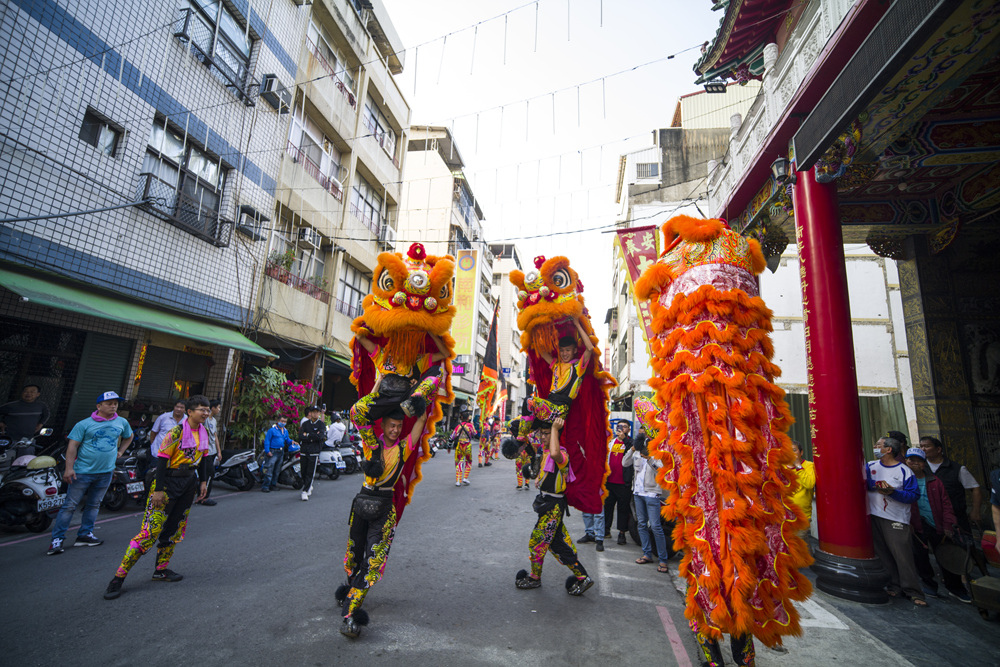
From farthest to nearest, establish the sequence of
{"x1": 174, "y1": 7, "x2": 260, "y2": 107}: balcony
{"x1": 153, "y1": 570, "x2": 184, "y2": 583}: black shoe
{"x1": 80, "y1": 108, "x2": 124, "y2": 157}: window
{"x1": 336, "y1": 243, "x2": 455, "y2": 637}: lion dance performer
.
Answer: {"x1": 174, "y1": 7, "x2": 260, "y2": 107}: balcony
{"x1": 80, "y1": 108, "x2": 124, "y2": 157}: window
{"x1": 153, "y1": 570, "x2": 184, "y2": 583}: black shoe
{"x1": 336, "y1": 243, "x2": 455, "y2": 637}: lion dance performer

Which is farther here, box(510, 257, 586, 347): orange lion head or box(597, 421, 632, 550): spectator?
box(597, 421, 632, 550): spectator

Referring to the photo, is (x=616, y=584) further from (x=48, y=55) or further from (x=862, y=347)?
(x=862, y=347)

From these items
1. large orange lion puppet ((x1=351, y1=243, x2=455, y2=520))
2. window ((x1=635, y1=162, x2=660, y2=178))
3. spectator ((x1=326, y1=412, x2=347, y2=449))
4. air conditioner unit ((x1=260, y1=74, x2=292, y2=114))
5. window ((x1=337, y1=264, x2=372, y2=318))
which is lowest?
spectator ((x1=326, y1=412, x2=347, y2=449))

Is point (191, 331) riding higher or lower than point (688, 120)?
lower

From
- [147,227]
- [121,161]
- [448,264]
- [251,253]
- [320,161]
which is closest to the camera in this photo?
[448,264]

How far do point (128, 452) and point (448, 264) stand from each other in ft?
22.8

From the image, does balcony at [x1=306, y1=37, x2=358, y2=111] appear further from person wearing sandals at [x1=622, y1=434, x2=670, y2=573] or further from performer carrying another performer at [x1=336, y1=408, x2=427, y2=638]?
person wearing sandals at [x1=622, y1=434, x2=670, y2=573]

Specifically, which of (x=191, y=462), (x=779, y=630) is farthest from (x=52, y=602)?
(x=779, y=630)

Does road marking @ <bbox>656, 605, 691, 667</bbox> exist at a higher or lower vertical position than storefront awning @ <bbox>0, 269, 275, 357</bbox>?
lower

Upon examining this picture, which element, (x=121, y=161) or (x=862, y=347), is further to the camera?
(x=862, y=347)

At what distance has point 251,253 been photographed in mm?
11781

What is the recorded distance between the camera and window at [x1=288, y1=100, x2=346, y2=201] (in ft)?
44.6

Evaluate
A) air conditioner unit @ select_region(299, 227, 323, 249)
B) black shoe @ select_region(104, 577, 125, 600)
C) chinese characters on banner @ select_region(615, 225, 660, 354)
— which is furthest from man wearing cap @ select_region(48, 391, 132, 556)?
air conditioner unit @ select_region(299, 227, 323, 249)

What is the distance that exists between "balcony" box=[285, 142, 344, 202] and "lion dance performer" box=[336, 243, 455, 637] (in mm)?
11636
